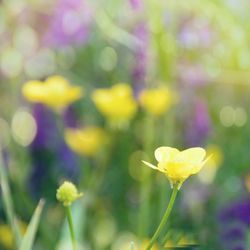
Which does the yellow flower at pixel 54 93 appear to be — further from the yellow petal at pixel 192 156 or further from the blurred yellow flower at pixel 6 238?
the yellow petal at pixel 192 156

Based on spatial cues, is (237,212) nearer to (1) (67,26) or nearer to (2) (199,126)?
(2) (199,126)

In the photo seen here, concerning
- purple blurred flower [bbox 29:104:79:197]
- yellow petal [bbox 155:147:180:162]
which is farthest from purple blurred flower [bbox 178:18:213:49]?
yellow petal [bbox 155:147:180:162]

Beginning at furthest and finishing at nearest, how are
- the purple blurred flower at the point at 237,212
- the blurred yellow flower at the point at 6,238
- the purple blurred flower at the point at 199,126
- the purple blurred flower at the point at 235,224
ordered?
the purple blurred flower at the point at 199,126
the blurred yellow flower at the point at 6,238
the purple blurred flower at the point at 237,212
the purple blurred flower at the point at 235,224

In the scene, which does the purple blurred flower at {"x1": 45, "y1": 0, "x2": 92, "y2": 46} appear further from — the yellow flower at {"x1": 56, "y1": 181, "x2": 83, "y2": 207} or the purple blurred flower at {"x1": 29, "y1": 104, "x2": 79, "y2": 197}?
the yellow flower at {"x1": 56, "y1": 181, "x2": 83, "y2": 207}

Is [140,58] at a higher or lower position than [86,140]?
higher


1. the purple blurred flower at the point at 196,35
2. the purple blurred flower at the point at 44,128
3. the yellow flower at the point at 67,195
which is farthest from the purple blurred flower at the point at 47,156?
the yellow flower at the point at 67,195

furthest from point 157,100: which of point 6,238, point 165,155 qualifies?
point 165,155
